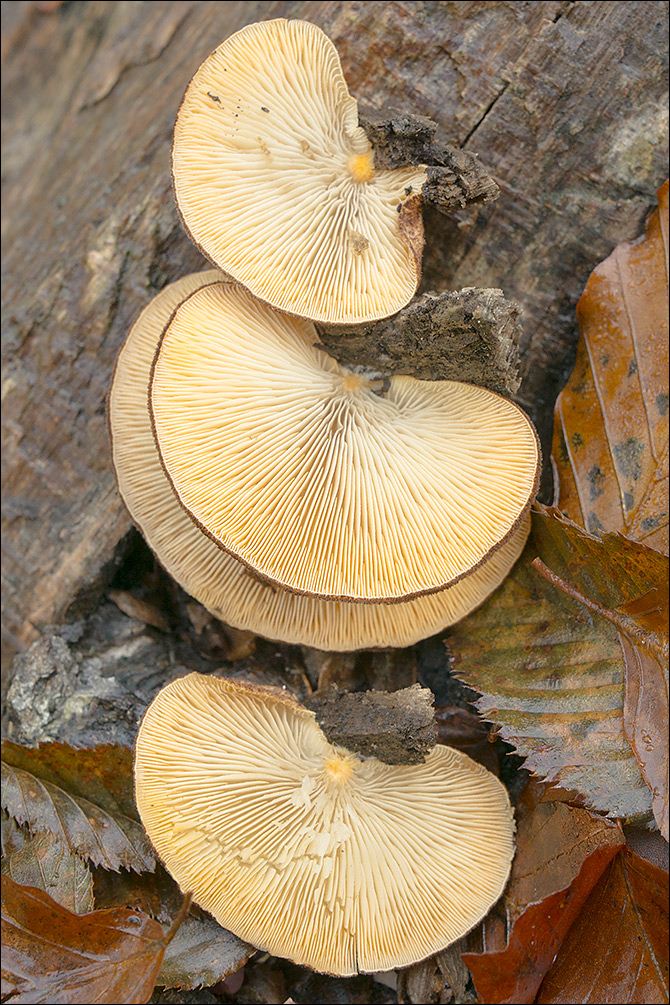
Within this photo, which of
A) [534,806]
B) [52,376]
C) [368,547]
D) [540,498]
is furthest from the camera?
[52,376]

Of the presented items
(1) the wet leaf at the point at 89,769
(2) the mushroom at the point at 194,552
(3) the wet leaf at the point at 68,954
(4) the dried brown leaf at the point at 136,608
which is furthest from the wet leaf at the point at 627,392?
(3) the wet leaf at the point at 68,954

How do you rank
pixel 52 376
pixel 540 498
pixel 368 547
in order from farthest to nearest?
1. pixel 52 376
2. pixel 540 498
3. pixel 368 547

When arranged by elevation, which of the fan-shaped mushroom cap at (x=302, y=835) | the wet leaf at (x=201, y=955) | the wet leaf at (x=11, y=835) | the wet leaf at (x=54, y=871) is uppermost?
the fan-shaped mushroom cap at (x=302, y=835)

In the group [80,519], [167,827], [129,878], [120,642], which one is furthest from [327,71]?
[129,878]

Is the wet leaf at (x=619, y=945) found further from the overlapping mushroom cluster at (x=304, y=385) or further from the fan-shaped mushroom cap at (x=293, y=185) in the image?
the fan-shaped mushroom cap at (x=293, y=185)

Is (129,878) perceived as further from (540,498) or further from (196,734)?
(540,498)

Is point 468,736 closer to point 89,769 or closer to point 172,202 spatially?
point 89,769

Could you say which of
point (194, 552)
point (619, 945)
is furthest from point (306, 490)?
point (619, 945)
